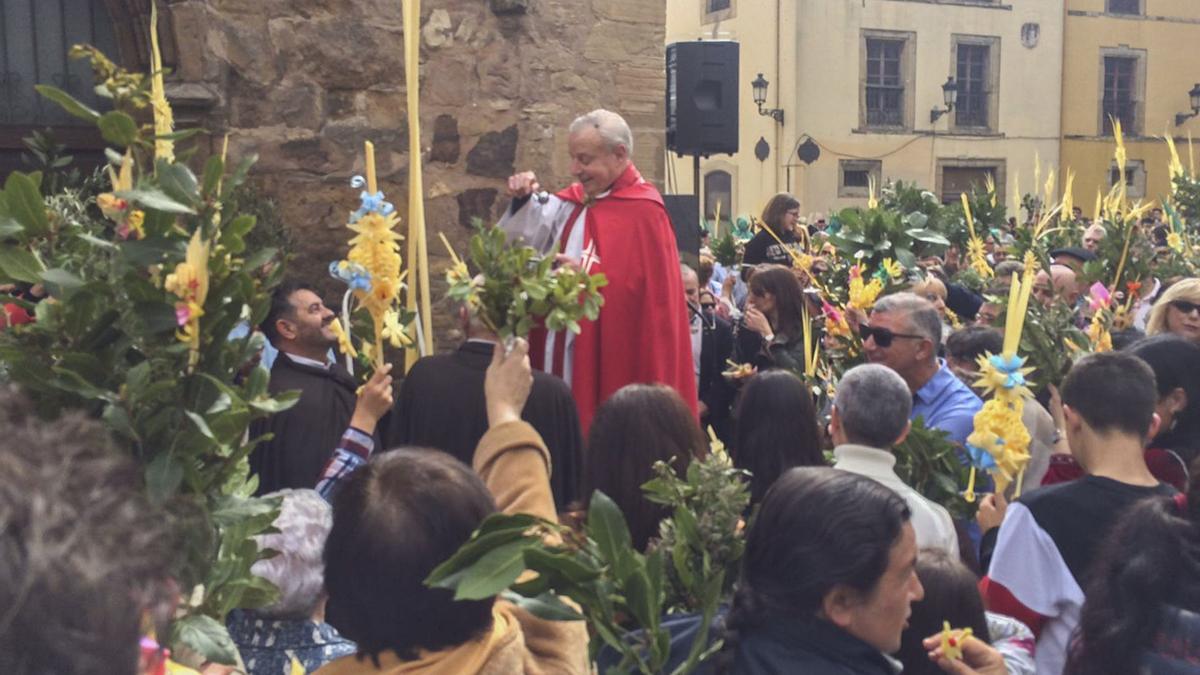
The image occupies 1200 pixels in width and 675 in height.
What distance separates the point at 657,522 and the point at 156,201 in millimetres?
1272

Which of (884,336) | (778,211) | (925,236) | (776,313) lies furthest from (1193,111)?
(884,336)

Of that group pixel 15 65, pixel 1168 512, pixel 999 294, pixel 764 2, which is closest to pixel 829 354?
pixel 999 294

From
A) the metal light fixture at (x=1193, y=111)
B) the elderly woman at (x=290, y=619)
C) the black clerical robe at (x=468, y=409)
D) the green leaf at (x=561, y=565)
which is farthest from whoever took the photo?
the metal light fixture at (x=1193, y=111)

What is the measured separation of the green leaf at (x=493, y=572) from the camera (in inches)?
66.4

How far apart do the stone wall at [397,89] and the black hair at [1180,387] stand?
10.8ft

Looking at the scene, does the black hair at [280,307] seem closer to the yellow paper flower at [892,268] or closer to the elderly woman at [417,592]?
the elderly woman at [417,592]

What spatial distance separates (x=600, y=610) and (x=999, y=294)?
15.1ft

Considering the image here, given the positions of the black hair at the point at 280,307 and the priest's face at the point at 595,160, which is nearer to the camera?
the black hair at the point at 280,307

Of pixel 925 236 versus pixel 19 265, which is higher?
pixel 19 265

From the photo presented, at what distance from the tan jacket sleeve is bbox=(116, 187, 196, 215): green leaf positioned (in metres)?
0.67

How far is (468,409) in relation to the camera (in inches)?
149

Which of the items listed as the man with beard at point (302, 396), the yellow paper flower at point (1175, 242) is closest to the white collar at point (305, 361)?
the man with beard at point (302, 396)

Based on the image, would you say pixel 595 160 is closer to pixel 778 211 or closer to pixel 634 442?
pixel 634 442

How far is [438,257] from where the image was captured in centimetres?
623
